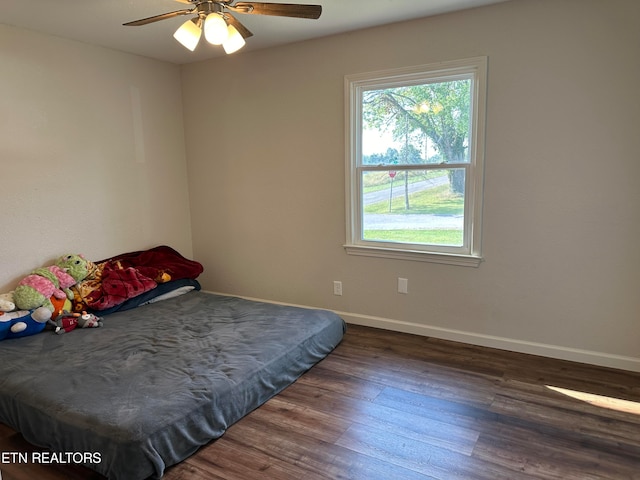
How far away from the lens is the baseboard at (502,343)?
9.53 ft

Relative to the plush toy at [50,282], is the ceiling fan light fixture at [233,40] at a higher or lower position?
higher

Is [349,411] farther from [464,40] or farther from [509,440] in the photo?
[464,40]

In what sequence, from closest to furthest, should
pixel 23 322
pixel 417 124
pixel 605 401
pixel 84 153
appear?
1. pixel 605 401
2. pixel 23 322
3. pixel 417 124
4. pixel 84 153

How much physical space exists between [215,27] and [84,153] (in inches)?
85.0

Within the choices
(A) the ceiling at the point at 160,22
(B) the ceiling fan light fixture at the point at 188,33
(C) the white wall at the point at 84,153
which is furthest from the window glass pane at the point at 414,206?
(C) the white wall at the point at 84,153

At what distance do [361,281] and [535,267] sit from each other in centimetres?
138

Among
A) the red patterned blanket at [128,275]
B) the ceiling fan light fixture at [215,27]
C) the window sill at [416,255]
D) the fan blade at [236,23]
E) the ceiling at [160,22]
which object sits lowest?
the red patterned blanket at [128,275]

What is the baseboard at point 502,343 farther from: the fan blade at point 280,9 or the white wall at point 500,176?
the fan blade at point 280,9

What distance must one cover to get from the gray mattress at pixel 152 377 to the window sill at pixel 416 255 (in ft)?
2.12

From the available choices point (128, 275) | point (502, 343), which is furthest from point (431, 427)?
point (128, 275)

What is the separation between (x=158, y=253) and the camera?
4.12 meters

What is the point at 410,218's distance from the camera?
353cm

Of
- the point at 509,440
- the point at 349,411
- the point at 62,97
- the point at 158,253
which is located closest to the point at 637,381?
the point at 509,440

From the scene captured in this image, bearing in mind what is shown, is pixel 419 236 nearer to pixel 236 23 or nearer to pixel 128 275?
pixel 236 23
